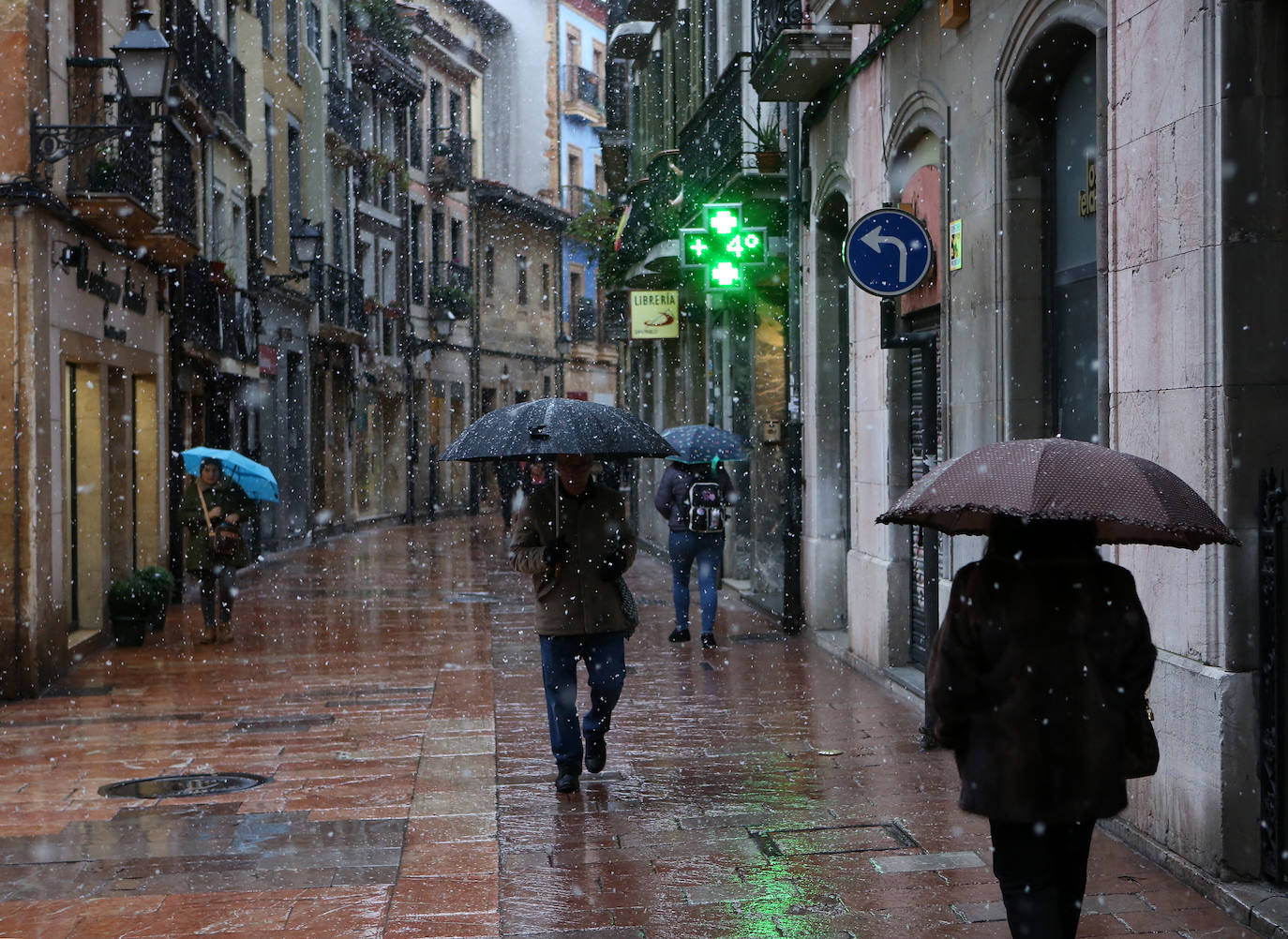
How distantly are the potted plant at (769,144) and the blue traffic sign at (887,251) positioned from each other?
5.63m

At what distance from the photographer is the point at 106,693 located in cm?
1198

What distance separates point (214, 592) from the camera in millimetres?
14773

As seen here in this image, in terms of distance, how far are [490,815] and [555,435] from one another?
5.70ft

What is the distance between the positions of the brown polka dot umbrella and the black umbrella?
3268 millimetres

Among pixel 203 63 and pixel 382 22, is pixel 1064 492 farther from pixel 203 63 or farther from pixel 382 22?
pixel 382 22

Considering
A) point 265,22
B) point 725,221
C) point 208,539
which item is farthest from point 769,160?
point 265,22

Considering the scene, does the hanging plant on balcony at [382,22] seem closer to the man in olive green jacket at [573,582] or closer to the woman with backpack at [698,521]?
the woman with backpack at [698,521]

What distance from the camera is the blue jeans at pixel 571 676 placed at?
26.4 feet

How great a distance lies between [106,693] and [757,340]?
962 centimetres

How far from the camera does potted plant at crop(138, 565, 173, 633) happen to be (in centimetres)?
1502

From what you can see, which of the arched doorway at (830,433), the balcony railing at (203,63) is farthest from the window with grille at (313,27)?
the arched doorway at (830,433)

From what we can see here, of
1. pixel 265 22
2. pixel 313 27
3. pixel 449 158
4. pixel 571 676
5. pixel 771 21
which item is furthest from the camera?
pixel 449 158

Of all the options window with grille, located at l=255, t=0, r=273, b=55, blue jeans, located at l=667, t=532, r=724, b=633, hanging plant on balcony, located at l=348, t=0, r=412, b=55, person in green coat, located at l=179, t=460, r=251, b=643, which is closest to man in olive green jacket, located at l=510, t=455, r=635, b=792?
blue jeans, located at l=667, t=532, r=724, b=633

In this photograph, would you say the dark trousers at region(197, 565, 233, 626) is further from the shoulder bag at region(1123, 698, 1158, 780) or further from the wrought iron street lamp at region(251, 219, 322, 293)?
the wrought iron street lamp at region(251, 219, 322, 293)
